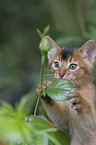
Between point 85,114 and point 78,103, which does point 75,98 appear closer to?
point 78,103

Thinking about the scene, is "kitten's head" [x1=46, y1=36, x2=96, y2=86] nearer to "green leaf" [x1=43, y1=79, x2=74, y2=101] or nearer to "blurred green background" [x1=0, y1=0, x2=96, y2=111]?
"green leaf" [x1=43, y1=79, x2=74, y2=101]

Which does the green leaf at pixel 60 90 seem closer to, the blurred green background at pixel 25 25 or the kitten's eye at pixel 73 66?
the kitten's eye at pixel 73 66

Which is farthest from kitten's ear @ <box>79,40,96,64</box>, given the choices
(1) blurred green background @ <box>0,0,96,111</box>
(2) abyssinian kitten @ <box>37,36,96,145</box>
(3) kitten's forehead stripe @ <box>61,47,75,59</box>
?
(1) blurred green background @ <box>0,0,96,111</box>

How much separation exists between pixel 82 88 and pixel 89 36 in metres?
1.35

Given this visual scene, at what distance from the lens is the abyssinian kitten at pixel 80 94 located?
1.75 m

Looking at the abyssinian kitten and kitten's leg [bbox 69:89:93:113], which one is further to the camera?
the abyssinian kitten

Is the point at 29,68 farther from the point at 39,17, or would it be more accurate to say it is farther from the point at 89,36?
the point at 89,36

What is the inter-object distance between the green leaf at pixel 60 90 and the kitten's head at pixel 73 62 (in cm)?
50

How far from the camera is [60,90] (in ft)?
3.74

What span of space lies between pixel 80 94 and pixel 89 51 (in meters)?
0.47

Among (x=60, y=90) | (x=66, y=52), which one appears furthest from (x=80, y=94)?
(x=60, y=90)

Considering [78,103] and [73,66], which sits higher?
[73,66]

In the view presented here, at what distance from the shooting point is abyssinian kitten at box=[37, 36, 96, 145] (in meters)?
1.75

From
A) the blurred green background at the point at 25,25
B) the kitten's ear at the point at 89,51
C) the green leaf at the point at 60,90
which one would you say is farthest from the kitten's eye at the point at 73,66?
the blurred green background at the point at 25,25
